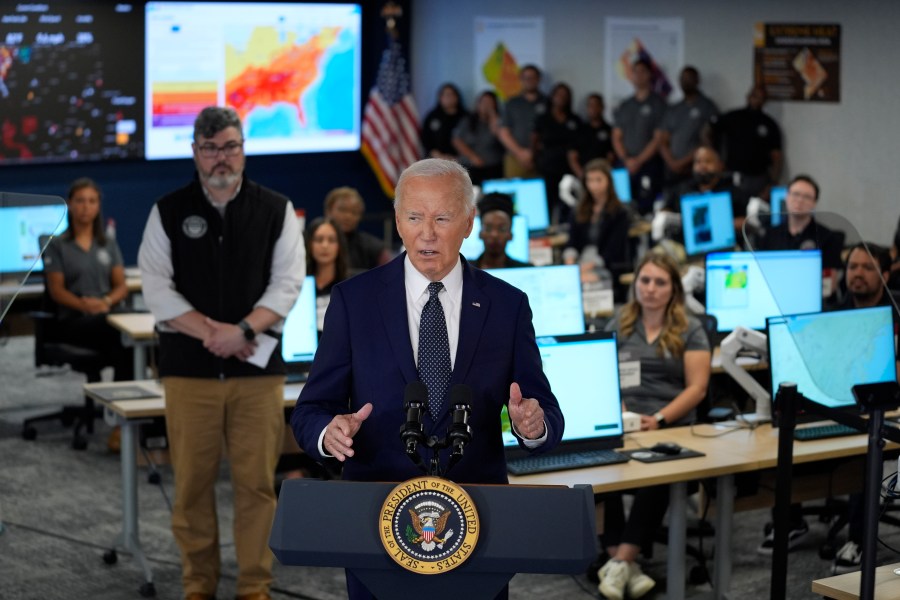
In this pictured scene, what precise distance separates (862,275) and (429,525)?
7.49ft

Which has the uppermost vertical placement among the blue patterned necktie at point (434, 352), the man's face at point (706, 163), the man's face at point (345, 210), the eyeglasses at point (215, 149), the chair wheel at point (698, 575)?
the man's face at point (706, 163)

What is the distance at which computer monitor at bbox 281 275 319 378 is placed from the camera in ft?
20.3

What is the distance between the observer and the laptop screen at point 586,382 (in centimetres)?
486

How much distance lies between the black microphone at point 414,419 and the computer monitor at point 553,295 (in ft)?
12.7

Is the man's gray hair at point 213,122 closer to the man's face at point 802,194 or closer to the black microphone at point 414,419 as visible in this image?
the black microphone at point 414,419

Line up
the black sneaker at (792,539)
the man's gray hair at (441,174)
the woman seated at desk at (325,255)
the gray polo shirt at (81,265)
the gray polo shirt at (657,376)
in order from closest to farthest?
1. the man's gray hair at (441,174)
2. the gray polo shirt at (657,376)
3. the black sneaker at (792,539)
4. the woman seated at desk at (325,255)
5. the gray polo shirt at (81,265)

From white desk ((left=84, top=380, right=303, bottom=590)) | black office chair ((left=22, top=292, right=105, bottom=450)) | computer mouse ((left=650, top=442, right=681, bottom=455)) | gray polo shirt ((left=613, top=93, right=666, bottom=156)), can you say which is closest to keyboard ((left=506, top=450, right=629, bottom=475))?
computer mouse ((left=650, top=442, right=681, bottom=455))

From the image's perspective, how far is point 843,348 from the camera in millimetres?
3979

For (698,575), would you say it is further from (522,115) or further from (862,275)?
(522,115)

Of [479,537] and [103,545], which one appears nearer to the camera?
[479,537]

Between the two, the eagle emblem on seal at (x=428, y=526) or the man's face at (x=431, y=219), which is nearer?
the eagle emblem on seal at (x=428, y=526)

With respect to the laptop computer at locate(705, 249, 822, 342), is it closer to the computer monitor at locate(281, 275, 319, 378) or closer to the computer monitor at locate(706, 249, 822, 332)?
the computer monitor at locate(706, 249, 822, 332)

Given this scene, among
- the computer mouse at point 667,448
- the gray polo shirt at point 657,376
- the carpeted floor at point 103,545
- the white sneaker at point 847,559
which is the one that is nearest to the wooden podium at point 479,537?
the carpeted floor at point 103,545

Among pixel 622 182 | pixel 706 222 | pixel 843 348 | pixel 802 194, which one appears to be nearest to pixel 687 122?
pixel 622 182
